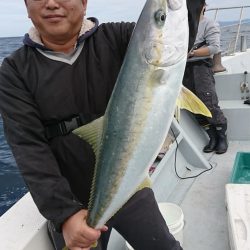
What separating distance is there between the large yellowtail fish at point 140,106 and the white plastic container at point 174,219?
1583 mm

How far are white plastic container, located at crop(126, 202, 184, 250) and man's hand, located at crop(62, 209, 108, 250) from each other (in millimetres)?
1423

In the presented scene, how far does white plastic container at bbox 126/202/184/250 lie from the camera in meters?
3.32

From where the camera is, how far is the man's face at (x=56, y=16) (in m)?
1.96

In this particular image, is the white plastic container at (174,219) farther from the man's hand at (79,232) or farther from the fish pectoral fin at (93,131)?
the fish pectoral fin at (93,131)

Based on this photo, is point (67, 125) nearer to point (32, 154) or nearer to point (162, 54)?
point (32, 154)

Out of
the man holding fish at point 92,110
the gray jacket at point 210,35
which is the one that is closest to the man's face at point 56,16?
the man holding fish at point 92,110

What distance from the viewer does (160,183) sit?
4.45m

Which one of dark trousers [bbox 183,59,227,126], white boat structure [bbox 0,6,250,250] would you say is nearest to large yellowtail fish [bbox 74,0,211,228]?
white boat structure [bbox 0,6,250,250]

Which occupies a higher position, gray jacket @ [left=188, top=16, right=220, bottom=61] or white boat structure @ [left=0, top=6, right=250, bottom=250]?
gray jacket @ [left=188, top=16, right=220, bottom=61]

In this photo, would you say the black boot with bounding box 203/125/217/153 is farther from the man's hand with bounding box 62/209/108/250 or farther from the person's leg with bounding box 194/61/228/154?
the man's hand with bounding box 62/209/108/250

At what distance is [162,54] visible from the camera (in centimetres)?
157

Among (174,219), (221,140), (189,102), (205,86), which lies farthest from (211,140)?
(189,102)

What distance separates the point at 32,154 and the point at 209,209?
2586 mm

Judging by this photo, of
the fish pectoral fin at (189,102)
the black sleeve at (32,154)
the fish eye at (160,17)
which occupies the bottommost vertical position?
the black sleeve at (32,154)
